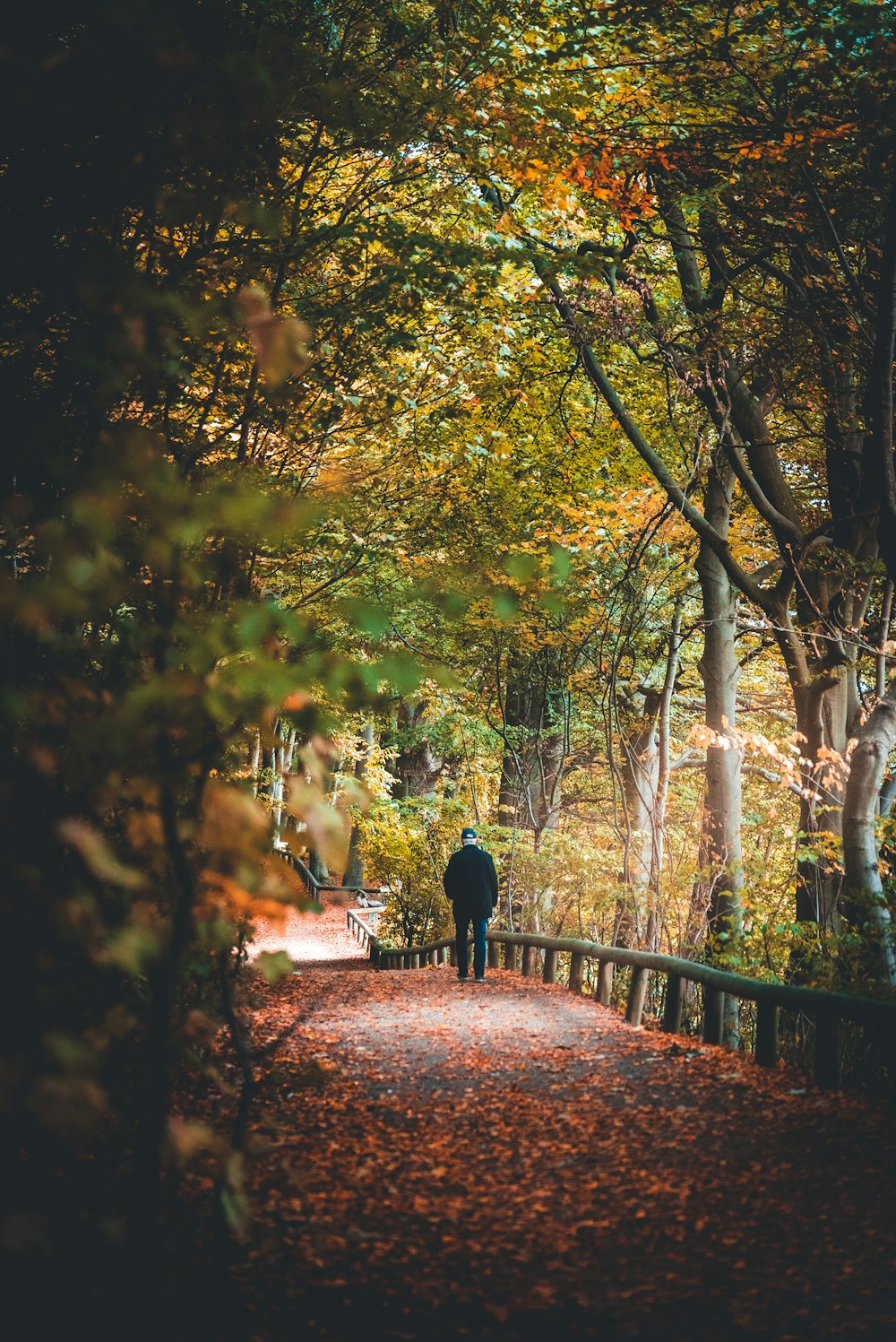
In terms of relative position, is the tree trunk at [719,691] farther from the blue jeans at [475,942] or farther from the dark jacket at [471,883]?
the blue jeans at [475,942]

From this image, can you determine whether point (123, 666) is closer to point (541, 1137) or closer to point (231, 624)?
point (231, 624)

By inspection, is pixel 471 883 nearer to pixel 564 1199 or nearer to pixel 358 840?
pixel 564 1199

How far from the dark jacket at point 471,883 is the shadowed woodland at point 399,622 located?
3.10 feet

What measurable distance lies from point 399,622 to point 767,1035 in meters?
9.80

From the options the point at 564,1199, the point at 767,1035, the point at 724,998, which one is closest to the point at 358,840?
the point at 724,998

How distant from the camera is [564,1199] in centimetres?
462

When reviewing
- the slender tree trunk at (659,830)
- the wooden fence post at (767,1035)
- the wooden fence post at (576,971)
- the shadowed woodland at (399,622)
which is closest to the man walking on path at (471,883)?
the shadowed woodland at (399,622)

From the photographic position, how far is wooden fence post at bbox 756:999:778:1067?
7031 mm

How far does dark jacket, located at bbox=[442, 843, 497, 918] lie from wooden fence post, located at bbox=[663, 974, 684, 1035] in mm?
3675

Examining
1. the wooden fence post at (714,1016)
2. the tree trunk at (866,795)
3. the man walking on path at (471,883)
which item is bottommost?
the wooden fence post at (714,1016)

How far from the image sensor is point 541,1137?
18.1 ft

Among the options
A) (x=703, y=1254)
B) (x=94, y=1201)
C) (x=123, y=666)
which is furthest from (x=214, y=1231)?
(x=123, y=666)

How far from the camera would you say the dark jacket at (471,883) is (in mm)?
12000

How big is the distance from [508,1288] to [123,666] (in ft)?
9.33
